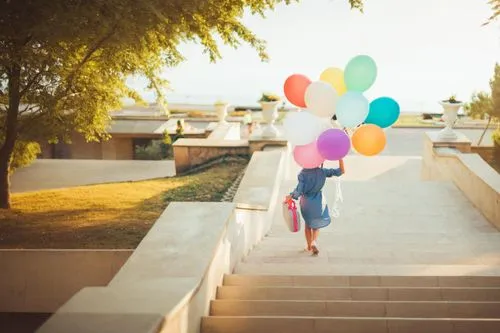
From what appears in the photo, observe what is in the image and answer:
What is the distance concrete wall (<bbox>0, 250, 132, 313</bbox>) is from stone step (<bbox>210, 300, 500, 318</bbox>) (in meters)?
3.19

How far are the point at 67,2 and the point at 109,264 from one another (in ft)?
11.1

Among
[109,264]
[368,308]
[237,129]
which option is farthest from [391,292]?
[237,129]

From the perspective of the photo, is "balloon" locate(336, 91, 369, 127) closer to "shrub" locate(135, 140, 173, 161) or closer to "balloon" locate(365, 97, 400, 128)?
"balloon" locate(365, 97, 400, 128)

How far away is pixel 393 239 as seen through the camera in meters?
7.76

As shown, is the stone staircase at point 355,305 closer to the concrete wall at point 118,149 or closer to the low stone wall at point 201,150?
the low stone wall at point 201,150

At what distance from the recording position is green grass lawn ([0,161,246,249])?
7.69 meters

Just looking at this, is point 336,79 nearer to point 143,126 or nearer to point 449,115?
point 449,115

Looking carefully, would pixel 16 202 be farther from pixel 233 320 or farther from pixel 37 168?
pixel 233 320

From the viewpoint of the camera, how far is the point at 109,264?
23.6 ft

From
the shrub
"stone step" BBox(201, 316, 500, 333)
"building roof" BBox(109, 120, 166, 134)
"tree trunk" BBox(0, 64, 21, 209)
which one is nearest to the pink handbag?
"stone step" BBox(201, 316, 500, 333)

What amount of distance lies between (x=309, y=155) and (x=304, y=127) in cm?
36

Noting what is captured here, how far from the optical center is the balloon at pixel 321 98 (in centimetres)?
604

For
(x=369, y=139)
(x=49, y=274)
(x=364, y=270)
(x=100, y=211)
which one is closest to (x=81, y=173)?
(x=100, y=211)

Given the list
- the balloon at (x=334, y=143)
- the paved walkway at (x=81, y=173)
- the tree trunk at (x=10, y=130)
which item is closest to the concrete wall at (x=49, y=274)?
the tree trunk at (x=10, y=130)
